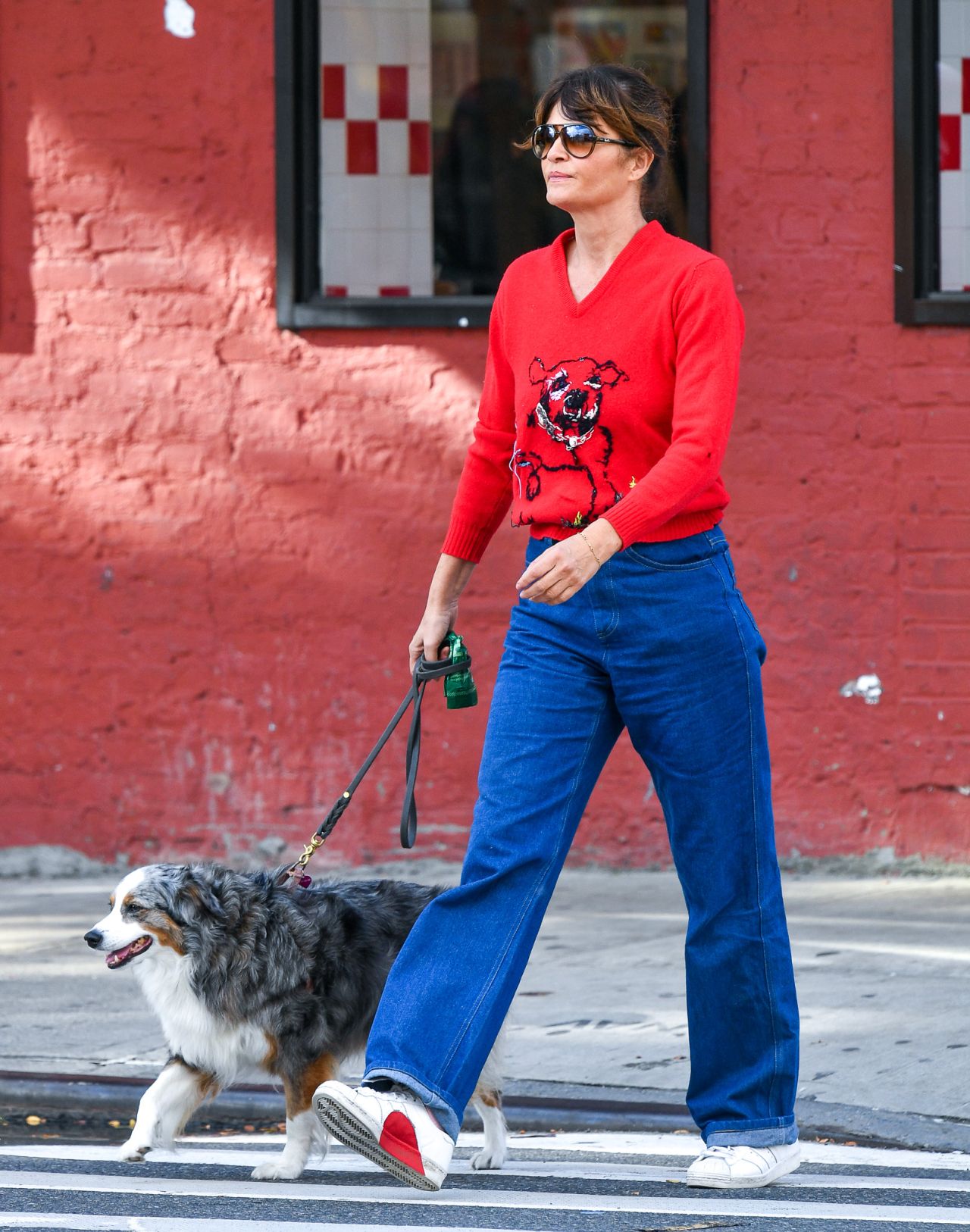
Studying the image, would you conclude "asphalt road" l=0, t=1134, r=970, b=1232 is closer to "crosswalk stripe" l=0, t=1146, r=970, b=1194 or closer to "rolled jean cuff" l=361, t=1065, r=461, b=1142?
"crosswalk stripe" l=0, t=1146, r=970, b=1194

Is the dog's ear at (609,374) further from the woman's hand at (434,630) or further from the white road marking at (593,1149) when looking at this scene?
the white road marking at (593,1149)

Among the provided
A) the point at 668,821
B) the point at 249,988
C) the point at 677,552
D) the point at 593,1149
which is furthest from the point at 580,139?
the point at 593,1149

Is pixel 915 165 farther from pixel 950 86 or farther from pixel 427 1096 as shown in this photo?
pixel 427 1096

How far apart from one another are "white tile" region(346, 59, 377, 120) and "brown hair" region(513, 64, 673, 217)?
4.45 m

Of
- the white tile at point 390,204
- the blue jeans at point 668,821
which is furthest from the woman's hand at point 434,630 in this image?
the white tile at point 390,204

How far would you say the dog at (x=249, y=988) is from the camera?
442cm

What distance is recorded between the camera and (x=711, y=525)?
13.0 ft

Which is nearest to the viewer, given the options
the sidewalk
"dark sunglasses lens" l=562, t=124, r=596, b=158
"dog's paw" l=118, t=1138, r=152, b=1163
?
"dark sunglasses lens" l=562, t=124, r=596, b=158

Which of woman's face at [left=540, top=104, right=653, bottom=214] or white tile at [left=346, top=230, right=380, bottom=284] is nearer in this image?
woman's face at [left=540, top=104, right=653, bottom=214]

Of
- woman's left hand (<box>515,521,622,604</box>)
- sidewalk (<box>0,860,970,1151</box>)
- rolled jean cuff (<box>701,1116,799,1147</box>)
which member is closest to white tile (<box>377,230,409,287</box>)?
sidewalk (<box>0,860,970,1151</box>)

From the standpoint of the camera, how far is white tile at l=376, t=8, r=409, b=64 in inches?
326

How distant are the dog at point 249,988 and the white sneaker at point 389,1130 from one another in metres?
0.75

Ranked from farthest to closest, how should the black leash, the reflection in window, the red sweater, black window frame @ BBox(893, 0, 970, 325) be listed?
the reflection in window
black window frame @ BBox(893, 0, 970, 325)
the black leash
the red sweater

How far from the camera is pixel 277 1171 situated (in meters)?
4.34
